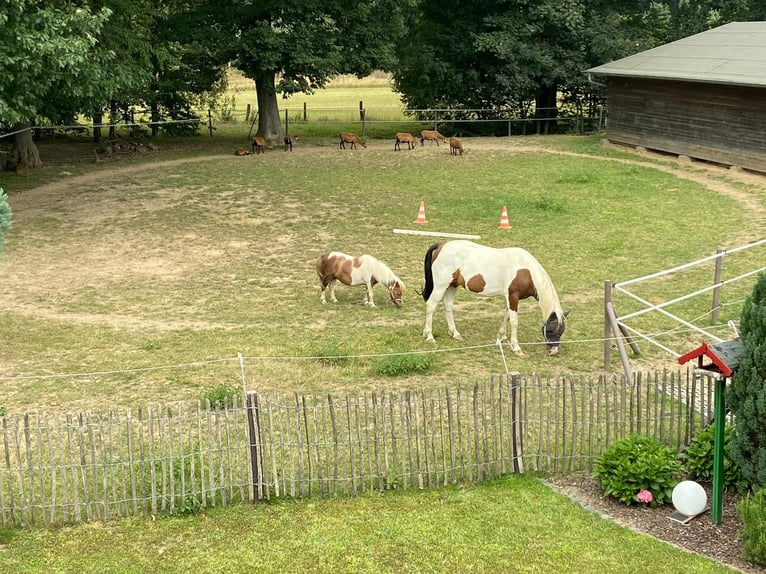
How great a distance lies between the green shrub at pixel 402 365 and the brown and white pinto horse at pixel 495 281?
136 cm

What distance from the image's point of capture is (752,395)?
25.5 ft

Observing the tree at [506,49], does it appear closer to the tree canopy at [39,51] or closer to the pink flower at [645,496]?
the tree canopy at [39,51]

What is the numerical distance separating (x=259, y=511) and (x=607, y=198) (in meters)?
17.7

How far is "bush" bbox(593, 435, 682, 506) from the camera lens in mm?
8469

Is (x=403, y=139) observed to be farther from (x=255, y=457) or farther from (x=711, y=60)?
(x=255, y=457)

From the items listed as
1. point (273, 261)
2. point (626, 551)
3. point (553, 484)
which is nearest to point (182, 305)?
point (273, 261)

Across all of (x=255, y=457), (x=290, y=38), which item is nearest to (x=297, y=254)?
(x=255, y=457)

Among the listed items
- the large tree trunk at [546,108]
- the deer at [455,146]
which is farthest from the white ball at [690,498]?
the large tree trunk at [546,108]

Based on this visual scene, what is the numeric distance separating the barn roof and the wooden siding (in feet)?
1.72

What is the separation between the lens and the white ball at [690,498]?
8109 mm

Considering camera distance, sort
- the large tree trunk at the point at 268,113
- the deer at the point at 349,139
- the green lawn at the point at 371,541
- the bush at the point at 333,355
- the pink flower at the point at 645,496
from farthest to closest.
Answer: the large tree trunk at the point at 268,113 < the deer at the point at 349,139 < the bush at the point at 333,355 < the pink flower at the point at 645,496 < the green lawn at the point at 371,541

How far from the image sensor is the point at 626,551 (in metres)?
7.62

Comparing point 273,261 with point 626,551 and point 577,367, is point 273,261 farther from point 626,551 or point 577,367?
point 626,551

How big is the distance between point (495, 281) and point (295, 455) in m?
4.92
